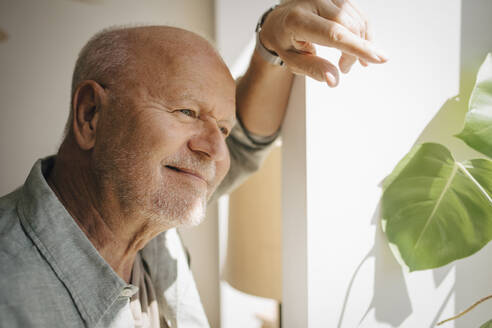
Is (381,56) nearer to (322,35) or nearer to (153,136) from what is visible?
(322,35)

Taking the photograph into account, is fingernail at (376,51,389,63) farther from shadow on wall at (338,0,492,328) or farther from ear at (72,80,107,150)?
ear at (72,80,107,150)

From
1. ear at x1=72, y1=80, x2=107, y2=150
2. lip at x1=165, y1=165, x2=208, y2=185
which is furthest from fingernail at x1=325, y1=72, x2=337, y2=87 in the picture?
ear at x1=72, y1=80, x2=107, y2=150

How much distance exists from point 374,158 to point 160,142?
573 millimetres

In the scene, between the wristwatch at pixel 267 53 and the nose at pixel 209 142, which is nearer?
the nose at pixel 209 142

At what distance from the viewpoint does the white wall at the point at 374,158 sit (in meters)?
0.91

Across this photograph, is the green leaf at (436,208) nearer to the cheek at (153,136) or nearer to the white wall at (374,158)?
the white wall at (374,158)

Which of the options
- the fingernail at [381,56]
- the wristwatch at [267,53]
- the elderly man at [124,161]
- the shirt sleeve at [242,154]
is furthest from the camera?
the shirt sleeve at [242,154]

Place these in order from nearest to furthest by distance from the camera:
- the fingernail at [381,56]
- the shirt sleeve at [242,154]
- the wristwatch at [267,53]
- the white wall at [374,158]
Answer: the fingernail at [381,56] < the white wall at [374,158] < the wristwatch at [267,53] < the shirt sleeve at [242,154]

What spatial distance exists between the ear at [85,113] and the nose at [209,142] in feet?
0.81

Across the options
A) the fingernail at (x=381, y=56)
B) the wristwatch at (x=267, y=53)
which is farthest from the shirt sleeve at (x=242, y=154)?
the fingernail at (x=381, y=56)

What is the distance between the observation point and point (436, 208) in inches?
33.0

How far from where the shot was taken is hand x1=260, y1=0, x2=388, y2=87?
0.67m

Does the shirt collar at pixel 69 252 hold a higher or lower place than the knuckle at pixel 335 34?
lower

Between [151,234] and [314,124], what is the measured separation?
533 millimetres
